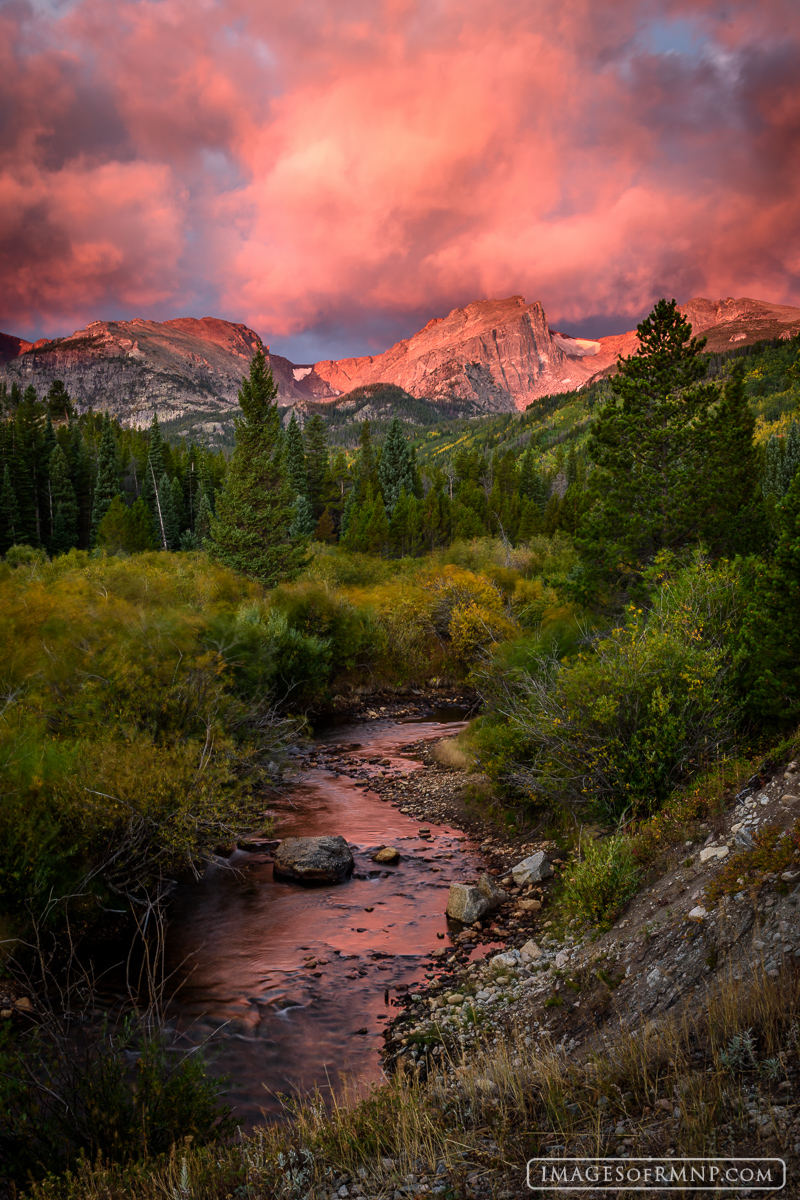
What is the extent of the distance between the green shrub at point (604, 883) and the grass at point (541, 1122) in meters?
3.79

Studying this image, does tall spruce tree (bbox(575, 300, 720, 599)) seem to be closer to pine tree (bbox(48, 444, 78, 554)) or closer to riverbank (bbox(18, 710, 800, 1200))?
riverbank (bbox(18, 710, 800, 1200))

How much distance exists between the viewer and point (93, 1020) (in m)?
8.95

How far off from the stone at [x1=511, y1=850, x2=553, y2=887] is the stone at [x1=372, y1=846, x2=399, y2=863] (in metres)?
2.92

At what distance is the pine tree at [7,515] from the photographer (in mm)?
65125

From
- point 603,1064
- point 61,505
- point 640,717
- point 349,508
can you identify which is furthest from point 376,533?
point 603,1064

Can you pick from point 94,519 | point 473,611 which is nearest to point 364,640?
point 473,611

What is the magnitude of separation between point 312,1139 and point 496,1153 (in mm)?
1641

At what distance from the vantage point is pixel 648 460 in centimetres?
2270

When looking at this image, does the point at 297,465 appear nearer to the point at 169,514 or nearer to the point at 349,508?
the point at 349,508

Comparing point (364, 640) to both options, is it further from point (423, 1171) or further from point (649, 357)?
point (423, 1171)

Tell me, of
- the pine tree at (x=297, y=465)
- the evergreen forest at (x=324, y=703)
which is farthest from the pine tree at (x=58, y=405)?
the evergreen forest at (x=324, y=703)

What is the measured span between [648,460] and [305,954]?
63.9 feet

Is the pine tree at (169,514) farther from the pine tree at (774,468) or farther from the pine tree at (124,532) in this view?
the pine tree at (774,468)

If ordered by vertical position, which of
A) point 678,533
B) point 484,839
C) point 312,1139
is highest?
point 678,533
